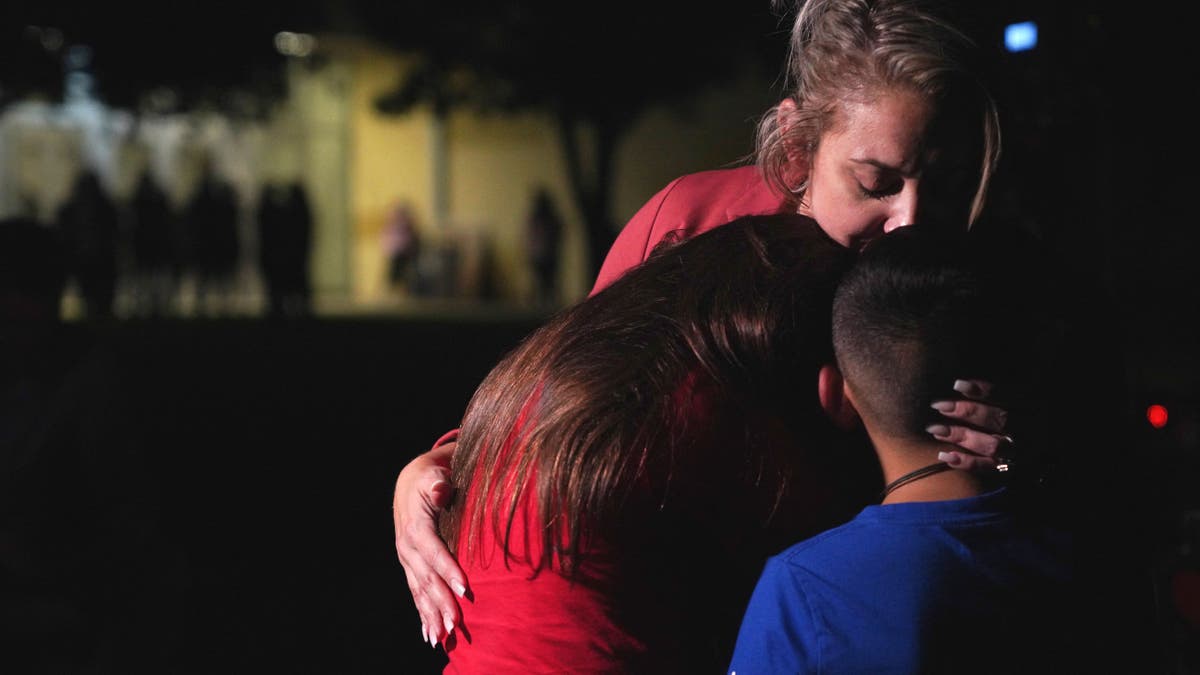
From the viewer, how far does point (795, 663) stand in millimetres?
1633

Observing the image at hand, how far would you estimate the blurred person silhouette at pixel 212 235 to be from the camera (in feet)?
59.8

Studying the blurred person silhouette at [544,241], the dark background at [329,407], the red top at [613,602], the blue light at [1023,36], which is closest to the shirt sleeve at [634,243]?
the dark background at [329,407]

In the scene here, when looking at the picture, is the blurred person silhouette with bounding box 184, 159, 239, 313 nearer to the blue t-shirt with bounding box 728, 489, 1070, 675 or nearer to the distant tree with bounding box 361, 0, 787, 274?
the distant tree with bounding box 361, 0, 787, 274

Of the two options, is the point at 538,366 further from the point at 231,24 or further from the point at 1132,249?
the point at 1132,249

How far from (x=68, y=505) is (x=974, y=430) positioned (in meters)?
2.60

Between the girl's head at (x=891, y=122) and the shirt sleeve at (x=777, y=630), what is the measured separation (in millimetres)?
803

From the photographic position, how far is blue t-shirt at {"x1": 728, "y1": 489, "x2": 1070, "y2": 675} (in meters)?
1.60

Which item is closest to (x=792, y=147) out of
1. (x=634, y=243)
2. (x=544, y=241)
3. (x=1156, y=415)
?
(x=634, y=243)

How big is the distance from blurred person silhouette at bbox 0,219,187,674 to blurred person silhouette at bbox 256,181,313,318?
48.1 ft

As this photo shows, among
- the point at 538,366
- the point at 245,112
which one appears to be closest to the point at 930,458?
the point at 538,366

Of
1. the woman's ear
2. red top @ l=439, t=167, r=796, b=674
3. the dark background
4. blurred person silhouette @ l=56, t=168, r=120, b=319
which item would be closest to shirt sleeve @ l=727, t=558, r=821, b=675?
red top @ l=439, t=167, r=796, b=674

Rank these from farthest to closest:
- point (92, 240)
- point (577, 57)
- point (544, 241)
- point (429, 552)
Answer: point (544, 241), point (92, 240), point (577, 57), point (429, 552)

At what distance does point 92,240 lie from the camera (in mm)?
16781

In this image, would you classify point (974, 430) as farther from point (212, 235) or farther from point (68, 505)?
point (212, 235)
